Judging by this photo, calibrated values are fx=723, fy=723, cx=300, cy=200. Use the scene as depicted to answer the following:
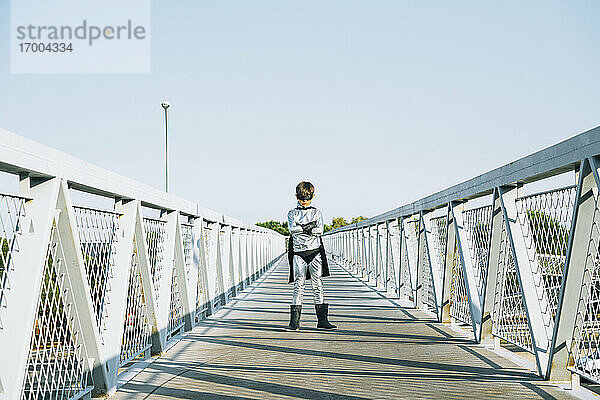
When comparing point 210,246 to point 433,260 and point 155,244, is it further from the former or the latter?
point 155,244

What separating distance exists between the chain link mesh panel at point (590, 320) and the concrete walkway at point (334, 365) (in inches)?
9.2

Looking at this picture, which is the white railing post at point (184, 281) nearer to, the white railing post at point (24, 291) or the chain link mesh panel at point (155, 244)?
the chain link mesh panel at point (155, 244)

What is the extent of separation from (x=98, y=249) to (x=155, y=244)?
1.61m

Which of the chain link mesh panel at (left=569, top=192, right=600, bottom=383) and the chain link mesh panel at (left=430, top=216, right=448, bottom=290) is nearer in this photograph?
the chain link mesh panel at (left=569, top=192, right=600, bottom=383)

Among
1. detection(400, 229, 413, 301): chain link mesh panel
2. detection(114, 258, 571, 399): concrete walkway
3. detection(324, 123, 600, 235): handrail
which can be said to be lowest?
detection(114, 258, 571, 399): concrete walkway

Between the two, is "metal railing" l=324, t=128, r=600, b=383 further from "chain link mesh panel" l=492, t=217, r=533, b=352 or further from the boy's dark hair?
the boy's dark hair

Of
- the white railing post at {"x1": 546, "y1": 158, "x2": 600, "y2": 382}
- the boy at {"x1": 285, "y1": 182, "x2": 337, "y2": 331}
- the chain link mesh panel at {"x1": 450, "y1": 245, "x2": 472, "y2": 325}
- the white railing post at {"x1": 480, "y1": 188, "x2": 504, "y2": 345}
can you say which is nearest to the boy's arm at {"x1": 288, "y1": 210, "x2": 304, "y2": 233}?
the boy at {"x1": 285, "y1": 182, "x2": 337, "y2": 331}

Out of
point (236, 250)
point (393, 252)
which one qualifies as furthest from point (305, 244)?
point (236, 250)

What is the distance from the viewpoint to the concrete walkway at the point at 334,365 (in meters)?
4.49

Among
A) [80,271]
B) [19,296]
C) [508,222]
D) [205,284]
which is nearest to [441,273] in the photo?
[205,284]

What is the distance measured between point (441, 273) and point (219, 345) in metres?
3.14

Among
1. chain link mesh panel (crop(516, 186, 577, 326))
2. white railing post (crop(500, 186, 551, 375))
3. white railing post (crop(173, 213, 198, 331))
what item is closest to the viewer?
chain link mesh panel (crop(516, 186, 577, 326))

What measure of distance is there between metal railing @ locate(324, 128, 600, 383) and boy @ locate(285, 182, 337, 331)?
1338 mm

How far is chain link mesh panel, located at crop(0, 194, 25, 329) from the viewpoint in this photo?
293cm
